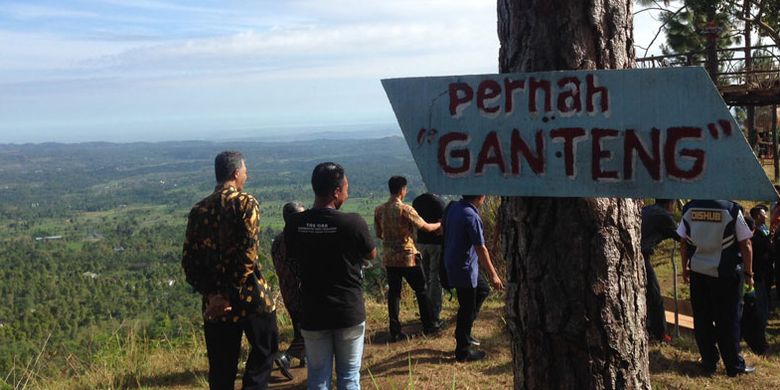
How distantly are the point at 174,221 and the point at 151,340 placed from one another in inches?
3009

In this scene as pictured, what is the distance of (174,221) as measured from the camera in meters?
77.8

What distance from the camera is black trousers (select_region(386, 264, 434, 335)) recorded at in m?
4.99

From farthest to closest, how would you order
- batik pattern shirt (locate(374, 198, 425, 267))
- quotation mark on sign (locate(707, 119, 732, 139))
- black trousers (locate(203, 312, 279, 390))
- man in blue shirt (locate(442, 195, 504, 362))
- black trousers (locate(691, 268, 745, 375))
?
batik pattern shirt (locate(374, 198, 425, 267))
man in blue shirt (locate(442, 195, 504, 362))
black trousers (locate(691, 268, 745, 375))
black trousers (locate(203, 312, 279, 390))
quotation mark on sign (locate(707, 119, 732, 139))

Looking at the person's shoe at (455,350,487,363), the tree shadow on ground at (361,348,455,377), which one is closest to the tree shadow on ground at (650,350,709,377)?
the person's shoe at (455,350,487,363)

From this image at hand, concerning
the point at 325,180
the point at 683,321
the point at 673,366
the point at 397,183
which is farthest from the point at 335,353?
the point at 683,321

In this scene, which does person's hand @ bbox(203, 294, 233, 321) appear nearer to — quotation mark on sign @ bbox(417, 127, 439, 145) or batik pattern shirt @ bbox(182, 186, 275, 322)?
batik pattern shirt @ bbox(182, 186, 275, 322)

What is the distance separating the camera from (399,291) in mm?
5090

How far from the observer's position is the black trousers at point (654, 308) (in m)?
4.56

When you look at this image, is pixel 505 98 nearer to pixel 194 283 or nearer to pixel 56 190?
pixel 194 283

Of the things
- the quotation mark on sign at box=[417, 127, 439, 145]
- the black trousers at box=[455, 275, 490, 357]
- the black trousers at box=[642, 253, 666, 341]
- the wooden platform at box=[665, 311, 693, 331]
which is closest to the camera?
the quotation mark on sign at box=[417, 127, 439, 145]

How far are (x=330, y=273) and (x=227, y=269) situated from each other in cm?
56

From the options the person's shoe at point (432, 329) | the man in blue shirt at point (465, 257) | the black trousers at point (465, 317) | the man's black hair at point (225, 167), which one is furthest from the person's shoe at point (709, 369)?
the man's black hair at point (225, 167)

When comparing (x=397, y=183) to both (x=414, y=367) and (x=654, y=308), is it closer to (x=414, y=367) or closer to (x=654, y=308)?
(x=414, y=367)

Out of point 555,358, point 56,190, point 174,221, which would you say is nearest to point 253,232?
point 555,358
